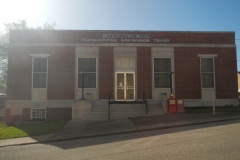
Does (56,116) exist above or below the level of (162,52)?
below

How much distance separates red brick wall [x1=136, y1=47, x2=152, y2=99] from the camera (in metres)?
22.9

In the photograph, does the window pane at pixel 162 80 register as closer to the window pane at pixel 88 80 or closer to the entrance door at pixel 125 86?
the entrance door at pixel 125 86

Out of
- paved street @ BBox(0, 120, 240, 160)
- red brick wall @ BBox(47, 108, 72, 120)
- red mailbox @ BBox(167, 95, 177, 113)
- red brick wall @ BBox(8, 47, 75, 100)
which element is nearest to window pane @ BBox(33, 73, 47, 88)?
red brick wall @ BBox(8, 47, 75, 100)

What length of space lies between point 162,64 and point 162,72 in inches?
26.5

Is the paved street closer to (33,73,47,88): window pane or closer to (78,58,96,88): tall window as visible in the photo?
(78,58,96,88): tall window

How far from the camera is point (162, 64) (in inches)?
923

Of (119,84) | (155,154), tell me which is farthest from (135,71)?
(155,154)

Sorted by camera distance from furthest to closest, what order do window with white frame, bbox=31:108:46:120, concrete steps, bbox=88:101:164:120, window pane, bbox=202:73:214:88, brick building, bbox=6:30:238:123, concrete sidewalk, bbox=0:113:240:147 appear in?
window pane, bbox=202:73:214:88, brick building, bbox=6:30:238:123, window with white frame, bbox=31:108:46:120, concrete steps, bbox=88:101:164:120, concrete sidewalk, bbox=0:113:240:147

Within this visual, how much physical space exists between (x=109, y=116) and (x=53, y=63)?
22.7 feet

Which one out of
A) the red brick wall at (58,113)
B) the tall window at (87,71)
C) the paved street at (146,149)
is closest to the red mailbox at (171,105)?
the tall window at (87,71)

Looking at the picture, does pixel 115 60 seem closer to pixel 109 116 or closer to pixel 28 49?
pixel 109 116

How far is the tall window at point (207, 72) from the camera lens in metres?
23.5

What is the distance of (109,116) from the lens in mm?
19391

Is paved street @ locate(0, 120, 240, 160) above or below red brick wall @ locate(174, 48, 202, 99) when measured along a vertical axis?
below
